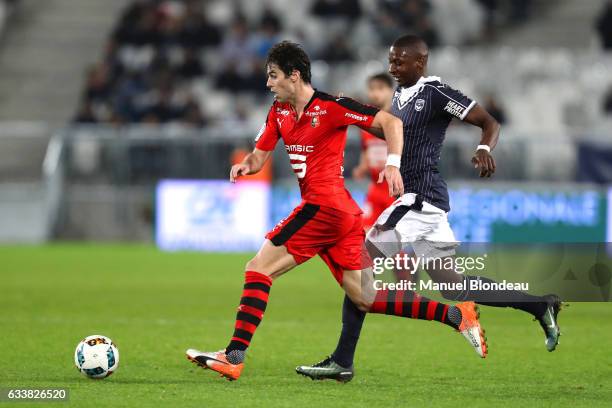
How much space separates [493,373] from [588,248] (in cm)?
119

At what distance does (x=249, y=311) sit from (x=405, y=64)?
176 cm

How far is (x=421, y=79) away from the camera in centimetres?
729

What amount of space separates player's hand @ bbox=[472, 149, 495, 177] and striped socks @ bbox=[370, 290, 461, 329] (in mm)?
852

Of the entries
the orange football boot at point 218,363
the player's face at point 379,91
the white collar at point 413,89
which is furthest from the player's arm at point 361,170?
the orange football boot at point 218,363

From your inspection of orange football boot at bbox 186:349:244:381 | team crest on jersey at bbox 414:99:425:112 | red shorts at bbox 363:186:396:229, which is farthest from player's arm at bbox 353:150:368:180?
orange football boot at bbox 186:349:244:381

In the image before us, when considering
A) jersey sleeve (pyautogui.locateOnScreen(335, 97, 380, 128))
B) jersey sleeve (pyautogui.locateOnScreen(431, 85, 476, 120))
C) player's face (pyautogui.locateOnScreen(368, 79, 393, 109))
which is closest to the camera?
jersey sleeve (pyautogui.locateOnScreen(335, 97, 380, 128))

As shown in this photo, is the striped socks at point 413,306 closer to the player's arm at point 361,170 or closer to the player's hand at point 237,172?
the player's hand at point 237,172

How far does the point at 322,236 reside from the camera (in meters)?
6.90

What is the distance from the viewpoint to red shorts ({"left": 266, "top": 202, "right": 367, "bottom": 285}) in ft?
22.6

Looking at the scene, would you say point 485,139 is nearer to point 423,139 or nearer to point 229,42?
point 423,139

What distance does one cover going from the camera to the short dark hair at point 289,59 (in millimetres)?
6883

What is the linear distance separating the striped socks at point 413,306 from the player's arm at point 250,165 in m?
1.07

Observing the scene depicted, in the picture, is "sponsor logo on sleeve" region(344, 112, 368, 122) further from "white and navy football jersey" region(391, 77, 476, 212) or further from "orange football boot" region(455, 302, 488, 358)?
"orange football boot" region(455, 302, 488, 358)

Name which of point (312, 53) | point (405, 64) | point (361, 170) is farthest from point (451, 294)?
point (312, 53)
